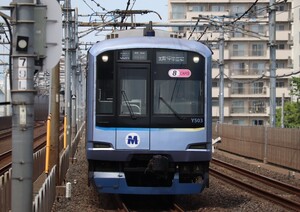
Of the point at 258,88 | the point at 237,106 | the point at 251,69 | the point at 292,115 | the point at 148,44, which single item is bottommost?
the point at 292,115

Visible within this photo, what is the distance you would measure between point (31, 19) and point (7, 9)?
Result: 338mm

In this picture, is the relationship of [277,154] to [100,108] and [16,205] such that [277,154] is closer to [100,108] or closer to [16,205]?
[100,108]

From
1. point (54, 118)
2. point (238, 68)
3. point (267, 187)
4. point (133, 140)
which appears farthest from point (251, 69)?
point (133, 140)

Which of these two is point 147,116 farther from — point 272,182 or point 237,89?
point 237,89

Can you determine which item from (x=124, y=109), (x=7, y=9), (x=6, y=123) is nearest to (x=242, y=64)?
(x=6, y=123)

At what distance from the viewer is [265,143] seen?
25766 millimetres

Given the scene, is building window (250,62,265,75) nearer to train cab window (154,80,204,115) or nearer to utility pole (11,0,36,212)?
train cab window (154,80,204,115)

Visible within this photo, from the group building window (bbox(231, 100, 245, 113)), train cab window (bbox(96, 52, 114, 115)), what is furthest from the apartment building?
train cab window (bbox(96, 52, 114, 115))

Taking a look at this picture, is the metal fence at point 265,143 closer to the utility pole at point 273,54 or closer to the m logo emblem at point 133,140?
the utility pole at point 273,54

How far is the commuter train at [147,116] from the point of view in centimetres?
1094

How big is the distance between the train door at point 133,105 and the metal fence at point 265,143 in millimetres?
11758

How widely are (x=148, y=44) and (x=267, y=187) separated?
284 inches

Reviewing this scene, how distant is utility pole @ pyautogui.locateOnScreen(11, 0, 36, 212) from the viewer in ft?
19.1

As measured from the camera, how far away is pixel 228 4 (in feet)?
232
